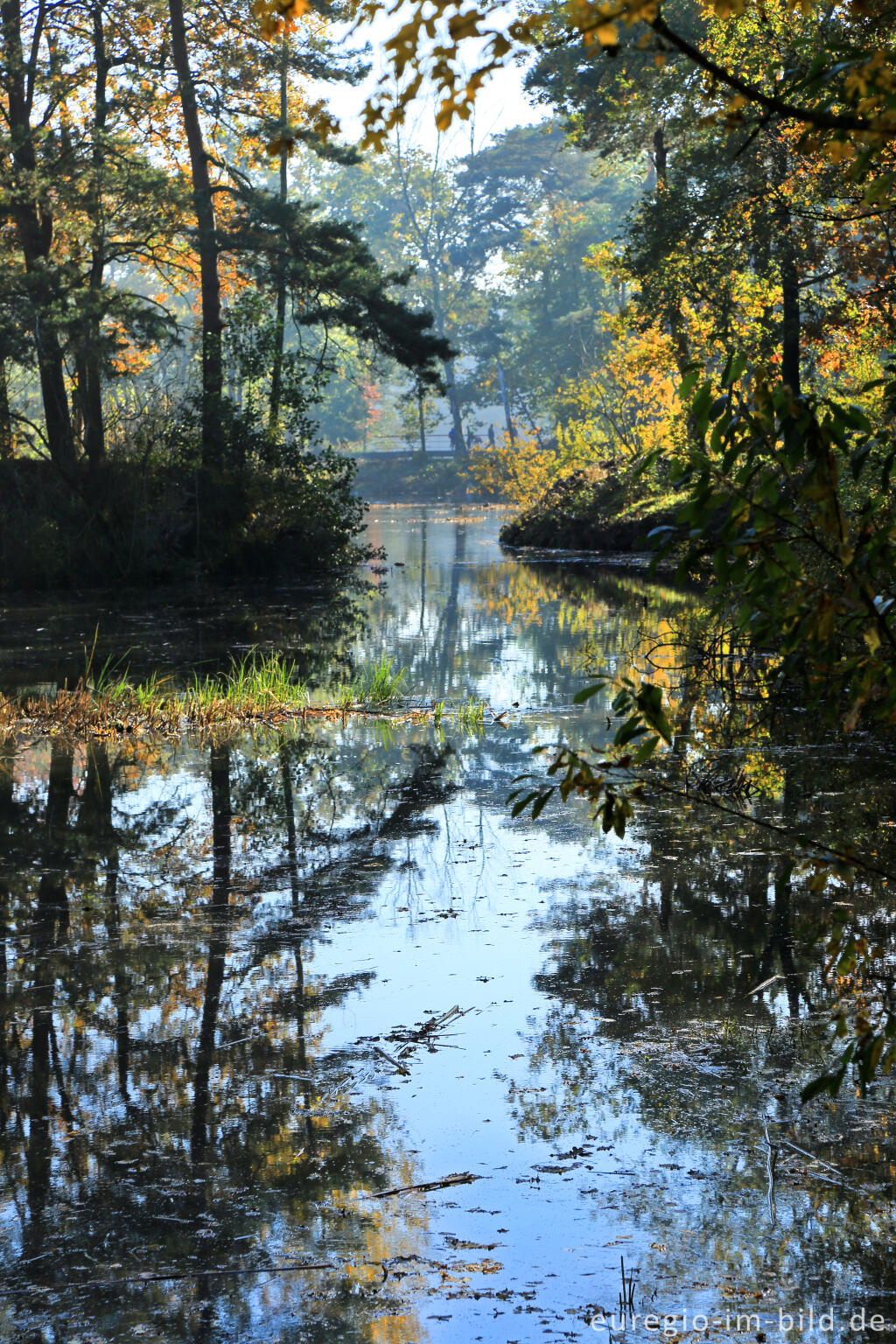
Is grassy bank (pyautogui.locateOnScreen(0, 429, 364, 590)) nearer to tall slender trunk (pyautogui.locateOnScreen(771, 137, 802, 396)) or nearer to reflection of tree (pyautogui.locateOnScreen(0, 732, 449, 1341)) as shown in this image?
tall slender trunk (pyautogui.locateOnScreen(771, 137, 802, 396))

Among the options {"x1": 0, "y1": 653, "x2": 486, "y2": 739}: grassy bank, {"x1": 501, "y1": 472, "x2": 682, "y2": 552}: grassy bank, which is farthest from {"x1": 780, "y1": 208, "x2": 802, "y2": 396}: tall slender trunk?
{"x1": 0, "y1": 653, "x2": 486, "y2": 739}: grassy bank

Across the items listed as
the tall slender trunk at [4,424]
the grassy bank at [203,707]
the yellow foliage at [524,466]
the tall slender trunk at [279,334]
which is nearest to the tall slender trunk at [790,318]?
the tall slender trunk at [279,334]

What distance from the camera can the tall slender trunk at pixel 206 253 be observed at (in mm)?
22719

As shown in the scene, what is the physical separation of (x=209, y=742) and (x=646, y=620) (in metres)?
7.78

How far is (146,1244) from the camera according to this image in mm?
3189

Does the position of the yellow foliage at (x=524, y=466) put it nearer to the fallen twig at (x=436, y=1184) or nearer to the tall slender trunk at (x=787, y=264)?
the tall slender trunk at (x=787, y=264)

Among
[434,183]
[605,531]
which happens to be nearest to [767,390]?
[605,531]

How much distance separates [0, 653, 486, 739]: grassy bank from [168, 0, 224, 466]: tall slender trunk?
37.8 ft

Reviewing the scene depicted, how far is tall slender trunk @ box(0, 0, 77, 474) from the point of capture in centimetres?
2095

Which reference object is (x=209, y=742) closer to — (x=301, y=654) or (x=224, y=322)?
(x=301, y=654)

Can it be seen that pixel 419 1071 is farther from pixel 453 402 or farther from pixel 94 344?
pixel 453 402

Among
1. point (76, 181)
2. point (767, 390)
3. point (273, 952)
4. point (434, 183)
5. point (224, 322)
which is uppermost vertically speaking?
point (434, 183)

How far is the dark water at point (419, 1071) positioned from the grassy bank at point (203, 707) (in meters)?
2.00

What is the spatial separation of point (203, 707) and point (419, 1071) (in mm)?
6912
